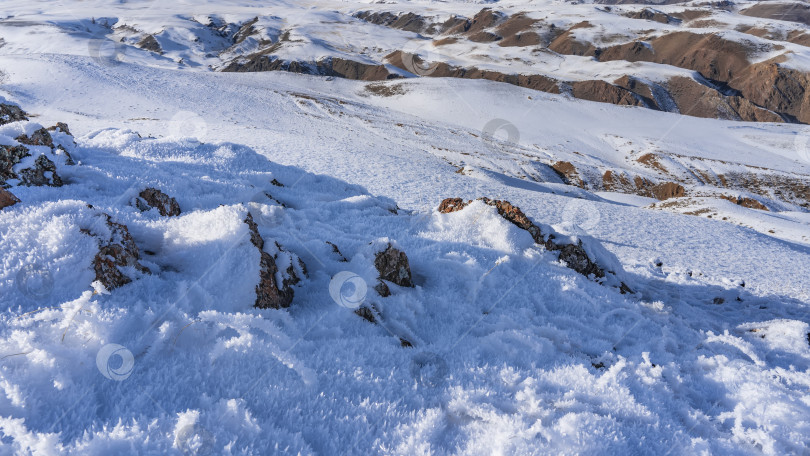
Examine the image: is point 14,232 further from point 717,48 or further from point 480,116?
point 717,48

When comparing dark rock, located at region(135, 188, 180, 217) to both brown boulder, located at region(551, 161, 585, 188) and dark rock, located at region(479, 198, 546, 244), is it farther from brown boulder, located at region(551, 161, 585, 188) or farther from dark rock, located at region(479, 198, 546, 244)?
brown boulder, located at region(551, 161, 585, 188)

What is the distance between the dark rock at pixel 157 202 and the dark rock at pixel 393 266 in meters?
3.06

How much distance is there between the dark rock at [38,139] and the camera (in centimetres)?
637

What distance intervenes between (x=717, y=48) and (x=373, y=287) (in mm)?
104988

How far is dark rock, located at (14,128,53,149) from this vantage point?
6372 millimetres

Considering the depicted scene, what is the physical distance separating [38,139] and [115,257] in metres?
5.28

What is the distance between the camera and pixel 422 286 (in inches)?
198

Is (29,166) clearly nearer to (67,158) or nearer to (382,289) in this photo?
(67,158)

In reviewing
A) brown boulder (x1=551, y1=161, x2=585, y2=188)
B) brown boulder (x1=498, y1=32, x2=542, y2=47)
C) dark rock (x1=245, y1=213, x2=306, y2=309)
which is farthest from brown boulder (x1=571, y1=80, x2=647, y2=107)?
dark rock (x1=245, y1=213, x2=306, y2=309)

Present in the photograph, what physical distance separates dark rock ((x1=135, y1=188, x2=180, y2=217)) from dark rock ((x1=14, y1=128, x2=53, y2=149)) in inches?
102

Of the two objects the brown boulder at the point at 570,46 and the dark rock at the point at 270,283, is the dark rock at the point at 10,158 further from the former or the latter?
the brown boulder at the point at 570,46

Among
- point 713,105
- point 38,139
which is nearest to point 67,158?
point 38,139

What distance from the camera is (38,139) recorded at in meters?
6.67

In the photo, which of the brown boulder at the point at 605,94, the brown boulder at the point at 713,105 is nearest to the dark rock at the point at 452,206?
the brown boulder at the point at 605,94
